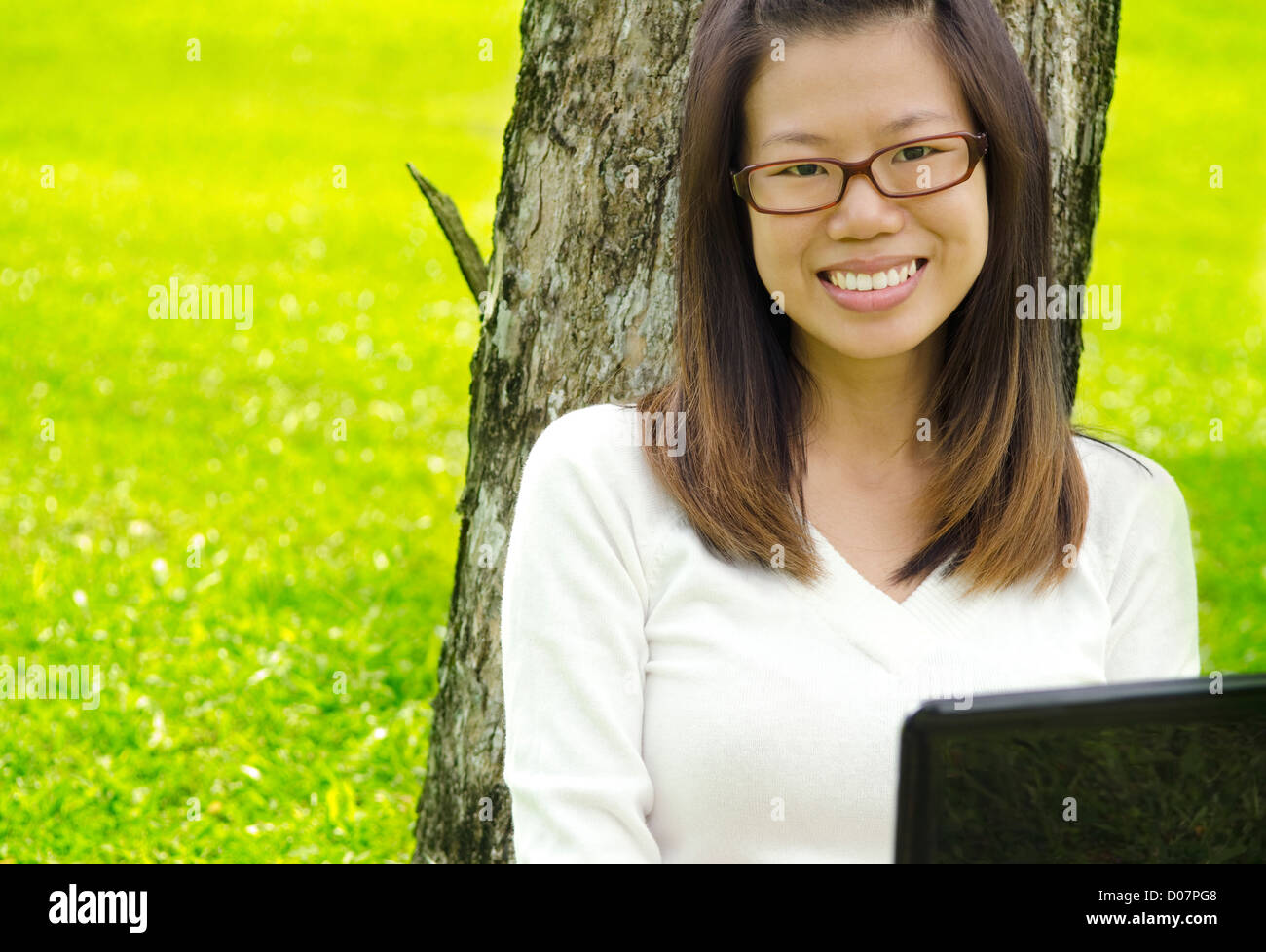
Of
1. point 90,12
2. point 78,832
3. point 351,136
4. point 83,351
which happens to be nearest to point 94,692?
point 78,832

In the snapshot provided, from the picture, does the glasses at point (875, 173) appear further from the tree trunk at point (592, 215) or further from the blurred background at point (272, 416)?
the blurred background at point (272, 416)

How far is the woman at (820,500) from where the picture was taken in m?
1.88

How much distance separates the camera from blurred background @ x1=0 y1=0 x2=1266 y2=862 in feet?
13.8

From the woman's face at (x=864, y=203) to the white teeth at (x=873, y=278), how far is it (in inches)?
0.4

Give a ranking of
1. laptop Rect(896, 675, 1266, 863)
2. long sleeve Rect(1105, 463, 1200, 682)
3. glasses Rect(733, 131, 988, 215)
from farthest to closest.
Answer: long sleeve Rect(1105, 463, 1200, 682), glasses Rect(733, 131, 988, 215), laptop Rect(896, 675, 1266, 863)

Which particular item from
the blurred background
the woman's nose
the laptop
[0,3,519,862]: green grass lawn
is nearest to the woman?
the woman's nose

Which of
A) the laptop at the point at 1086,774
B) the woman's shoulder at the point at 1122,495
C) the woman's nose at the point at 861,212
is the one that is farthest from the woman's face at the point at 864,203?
the laptop at the point at 1086,774

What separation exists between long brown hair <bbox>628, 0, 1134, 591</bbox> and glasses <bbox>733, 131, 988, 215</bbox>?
0.31ft

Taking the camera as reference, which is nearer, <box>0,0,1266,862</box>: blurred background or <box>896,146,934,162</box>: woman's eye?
<box>896,146,934,162</box>: woman's eye

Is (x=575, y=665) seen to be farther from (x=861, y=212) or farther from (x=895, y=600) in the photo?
(x=861, y=212)

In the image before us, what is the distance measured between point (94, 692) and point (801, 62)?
11.0ft

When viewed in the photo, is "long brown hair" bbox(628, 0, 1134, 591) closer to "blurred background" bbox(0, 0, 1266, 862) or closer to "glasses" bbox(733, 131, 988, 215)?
"glasses" bbox(733, 131, 988, 215)

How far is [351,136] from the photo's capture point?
14.8 m
